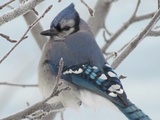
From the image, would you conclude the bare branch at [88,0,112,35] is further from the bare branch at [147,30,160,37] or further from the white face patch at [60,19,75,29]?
the bare branch at [147,30,160,37]

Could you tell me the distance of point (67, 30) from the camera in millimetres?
2201

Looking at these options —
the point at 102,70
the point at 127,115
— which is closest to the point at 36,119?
the point at 127,115

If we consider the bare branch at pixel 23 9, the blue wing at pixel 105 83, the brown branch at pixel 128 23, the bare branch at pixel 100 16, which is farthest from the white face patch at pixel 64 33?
the bare branch at pixel 23 9

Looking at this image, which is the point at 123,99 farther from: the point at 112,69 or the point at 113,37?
the point at 113,37

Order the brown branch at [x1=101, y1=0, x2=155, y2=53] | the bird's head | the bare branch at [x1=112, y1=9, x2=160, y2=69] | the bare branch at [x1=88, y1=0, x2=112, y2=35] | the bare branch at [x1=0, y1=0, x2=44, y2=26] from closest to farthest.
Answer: the bare branch at [x1=0, y1=0, x2=44, y2=26], the bare branch at [x1=112, y1=9, x2=160, y2=69], the bird's head, the brown branch at [x1=101, y1=0, x2=155, y2=53], the bare branch at [x1=88, y1=0, x2=112, y2=35]

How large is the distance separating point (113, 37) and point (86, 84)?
0.79m

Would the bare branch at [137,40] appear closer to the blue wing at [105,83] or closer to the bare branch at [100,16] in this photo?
the blue wing at [105,83]

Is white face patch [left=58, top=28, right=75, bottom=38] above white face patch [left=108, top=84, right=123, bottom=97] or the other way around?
above

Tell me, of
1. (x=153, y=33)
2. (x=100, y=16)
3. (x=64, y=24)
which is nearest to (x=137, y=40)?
(x=153, y=33)

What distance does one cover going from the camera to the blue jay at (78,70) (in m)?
1.78

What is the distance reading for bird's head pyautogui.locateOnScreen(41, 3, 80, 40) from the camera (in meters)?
2.08

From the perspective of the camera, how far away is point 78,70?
1933 millimetres

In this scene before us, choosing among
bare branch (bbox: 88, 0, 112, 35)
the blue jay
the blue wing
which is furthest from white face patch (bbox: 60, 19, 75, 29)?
bare branch (bbox: 88, 0, 112, 35)

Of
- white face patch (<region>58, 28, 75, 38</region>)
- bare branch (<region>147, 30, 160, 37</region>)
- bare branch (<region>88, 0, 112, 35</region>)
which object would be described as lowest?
bare branch (<region>88, 0, 112, 35</region>)
